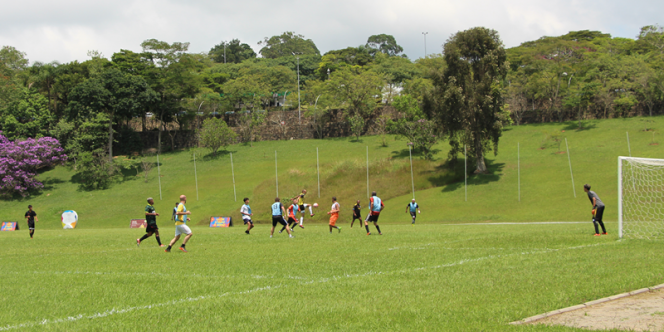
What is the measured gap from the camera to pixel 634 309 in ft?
23.3

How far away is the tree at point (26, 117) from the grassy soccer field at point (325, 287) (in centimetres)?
6884

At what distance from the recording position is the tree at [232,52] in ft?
553

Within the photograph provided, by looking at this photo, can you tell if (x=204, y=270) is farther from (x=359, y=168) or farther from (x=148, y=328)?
(x=359, y=168)

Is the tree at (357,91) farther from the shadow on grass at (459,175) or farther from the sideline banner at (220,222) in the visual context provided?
the sideline banner at (220,222)

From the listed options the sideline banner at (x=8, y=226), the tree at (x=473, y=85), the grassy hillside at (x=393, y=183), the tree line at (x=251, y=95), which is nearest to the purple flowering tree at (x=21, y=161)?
the grassy hillside at (x=393, y=183)

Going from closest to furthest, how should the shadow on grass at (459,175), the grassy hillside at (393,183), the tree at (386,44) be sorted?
the grassy hillside at (393,183)
the shadow on grass at (459,175)
the tree at (386,44)

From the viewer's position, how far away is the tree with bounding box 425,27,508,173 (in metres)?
47.4

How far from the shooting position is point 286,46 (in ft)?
600

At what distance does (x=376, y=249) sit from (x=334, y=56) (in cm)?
11484

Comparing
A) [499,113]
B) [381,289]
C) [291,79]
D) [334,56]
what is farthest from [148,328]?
[334,56]

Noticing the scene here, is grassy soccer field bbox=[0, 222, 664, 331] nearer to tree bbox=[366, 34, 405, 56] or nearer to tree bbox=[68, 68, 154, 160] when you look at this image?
tree bbox=[68, 68, 154, 160]

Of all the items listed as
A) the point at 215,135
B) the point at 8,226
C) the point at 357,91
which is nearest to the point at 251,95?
the point at 215,135

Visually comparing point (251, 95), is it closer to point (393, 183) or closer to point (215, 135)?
point (215, 135)

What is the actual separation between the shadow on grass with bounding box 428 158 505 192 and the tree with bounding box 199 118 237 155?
111ft
